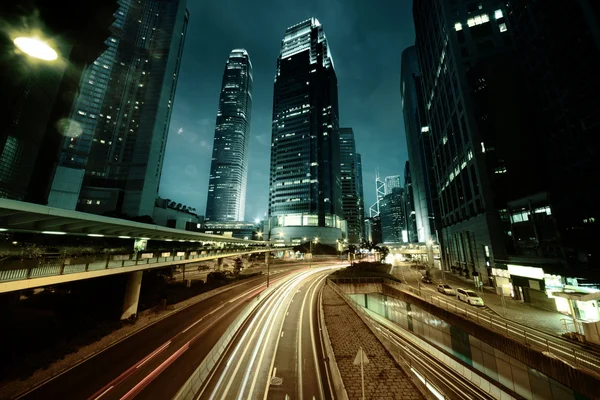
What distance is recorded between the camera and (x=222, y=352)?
647 inches

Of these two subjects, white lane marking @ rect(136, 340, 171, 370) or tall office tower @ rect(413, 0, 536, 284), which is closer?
white lane marking @ rect(136, 340, 171, 370)

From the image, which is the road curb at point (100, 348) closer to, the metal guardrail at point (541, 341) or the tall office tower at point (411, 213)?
the metal guardrail at point (541, 341)

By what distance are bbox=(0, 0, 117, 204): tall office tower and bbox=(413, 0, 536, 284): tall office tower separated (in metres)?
58.4

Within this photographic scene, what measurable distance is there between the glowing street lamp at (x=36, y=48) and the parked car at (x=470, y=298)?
1322 inches

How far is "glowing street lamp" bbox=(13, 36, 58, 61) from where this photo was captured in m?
4.12

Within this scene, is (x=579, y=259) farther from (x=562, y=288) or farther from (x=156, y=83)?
(x=156, y=83)

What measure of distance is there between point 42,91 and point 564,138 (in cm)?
7920

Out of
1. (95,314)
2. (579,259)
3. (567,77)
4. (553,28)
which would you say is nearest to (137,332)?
(95,314)

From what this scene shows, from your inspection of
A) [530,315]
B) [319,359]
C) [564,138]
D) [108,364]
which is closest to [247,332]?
[319,359]

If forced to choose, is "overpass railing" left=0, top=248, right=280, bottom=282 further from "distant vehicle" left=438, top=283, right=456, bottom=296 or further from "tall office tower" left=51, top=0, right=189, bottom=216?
"tall office tower" left=51, top=0, right=189, bottom=216

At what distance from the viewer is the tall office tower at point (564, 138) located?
2420 centimetres

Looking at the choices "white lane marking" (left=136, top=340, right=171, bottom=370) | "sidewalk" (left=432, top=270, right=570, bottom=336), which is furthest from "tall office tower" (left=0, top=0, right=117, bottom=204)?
"sidewalk" (left=432, top=270, right=570, bottom=336)

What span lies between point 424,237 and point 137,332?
315 feet

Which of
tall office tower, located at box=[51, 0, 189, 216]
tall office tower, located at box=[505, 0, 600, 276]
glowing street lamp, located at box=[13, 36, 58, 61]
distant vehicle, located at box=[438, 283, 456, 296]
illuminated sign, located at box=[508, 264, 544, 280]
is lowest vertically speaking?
distant vehicle, located at box=[438, 283, 456, 296]
